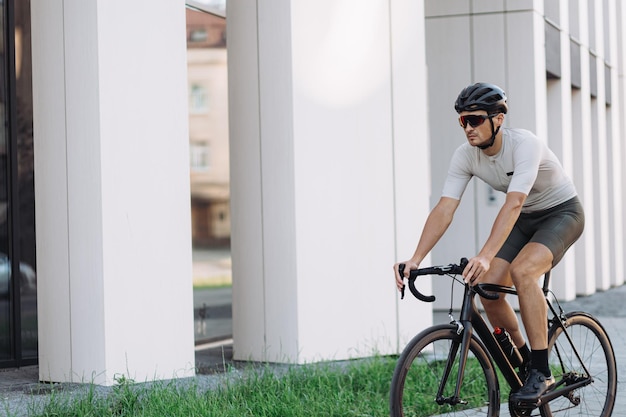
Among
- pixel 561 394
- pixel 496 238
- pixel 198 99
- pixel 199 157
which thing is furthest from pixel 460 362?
pixel 198 99

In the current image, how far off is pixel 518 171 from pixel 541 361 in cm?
98

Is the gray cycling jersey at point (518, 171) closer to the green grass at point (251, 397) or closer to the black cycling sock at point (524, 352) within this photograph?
the black cycling sock at point (524, 352)

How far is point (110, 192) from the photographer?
24.3ft

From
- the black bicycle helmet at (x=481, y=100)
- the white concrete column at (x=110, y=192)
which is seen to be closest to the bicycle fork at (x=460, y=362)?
the black bicycle helmet at (x=481, y=100)

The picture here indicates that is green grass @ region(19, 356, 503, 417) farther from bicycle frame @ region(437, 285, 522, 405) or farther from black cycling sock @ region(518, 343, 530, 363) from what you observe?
black cycling sock @ region(518, 343, 530, 363)

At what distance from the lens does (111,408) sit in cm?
636

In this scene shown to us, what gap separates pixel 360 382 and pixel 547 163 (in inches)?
95.5

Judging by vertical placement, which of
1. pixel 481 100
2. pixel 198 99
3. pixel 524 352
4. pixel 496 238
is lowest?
pixel 524 352

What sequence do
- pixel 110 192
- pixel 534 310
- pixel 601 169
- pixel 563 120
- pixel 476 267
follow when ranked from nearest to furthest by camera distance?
1. pixel 476 267
2. pixel 534 310
3. pixel 110 192
4. pixel 563 120
5. pixel 601 169

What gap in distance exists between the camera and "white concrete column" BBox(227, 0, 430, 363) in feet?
28.9

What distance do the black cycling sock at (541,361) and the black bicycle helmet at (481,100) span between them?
1236 mm

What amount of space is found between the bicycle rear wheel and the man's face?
3.79ft

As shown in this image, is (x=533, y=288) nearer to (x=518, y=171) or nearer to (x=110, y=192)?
(x=518, y=171)

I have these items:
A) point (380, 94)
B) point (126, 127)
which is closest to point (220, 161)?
point (380, 94)
